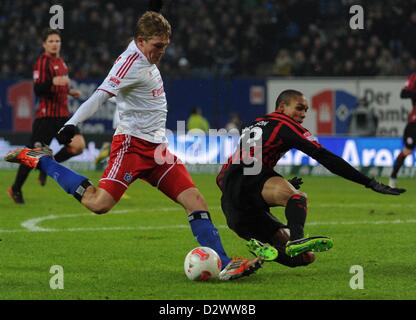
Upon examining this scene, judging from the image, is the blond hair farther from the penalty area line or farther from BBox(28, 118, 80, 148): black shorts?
BBox(28, 118, 80, 148): black shorts

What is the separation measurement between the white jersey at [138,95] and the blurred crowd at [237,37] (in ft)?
58.4

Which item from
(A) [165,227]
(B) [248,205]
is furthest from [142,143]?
(A) [165,227]

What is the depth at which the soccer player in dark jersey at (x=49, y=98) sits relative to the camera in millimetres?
14727

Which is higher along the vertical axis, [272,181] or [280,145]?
[280,145]

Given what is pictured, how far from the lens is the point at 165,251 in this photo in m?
10.4

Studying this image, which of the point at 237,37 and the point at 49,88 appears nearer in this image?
the point at 49,88

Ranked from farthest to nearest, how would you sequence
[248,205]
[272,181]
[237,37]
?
1. [237,37]
2. [248,205]
3. [272,181]

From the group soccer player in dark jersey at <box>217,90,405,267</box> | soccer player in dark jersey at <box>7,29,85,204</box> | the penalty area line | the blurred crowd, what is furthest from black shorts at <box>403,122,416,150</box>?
soccer player in dark jersey at <box>217,90,405,267</box>

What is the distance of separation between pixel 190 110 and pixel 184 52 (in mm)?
2410

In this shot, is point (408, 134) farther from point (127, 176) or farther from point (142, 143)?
point (127, 176)

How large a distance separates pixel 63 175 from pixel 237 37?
20.3m

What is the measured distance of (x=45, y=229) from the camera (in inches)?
479
